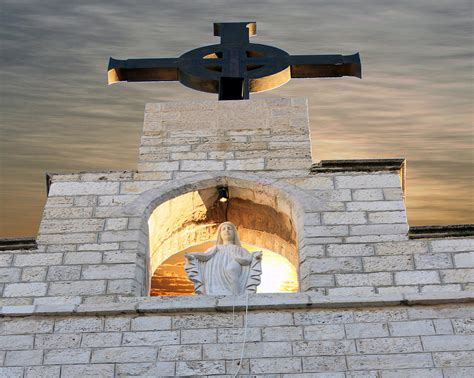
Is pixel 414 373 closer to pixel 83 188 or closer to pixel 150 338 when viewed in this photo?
pixel 150 338

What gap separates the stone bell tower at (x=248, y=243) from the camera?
20.9ft

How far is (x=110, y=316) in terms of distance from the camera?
22.0 ft

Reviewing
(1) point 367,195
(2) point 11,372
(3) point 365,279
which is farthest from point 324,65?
(2) point 11,372

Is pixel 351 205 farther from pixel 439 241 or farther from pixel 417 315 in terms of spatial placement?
pixel 417 315

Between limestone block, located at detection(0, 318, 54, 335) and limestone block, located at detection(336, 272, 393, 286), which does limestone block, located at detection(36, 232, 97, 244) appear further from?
limestone block, located at detection(336, 272, 393, 286)

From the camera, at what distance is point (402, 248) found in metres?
7.36

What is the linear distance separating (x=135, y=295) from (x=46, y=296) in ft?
2.49

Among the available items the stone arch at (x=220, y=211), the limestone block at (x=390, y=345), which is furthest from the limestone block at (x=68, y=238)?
the limestone block at (x=390, y=345)

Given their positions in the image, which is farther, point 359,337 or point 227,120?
point 227,120

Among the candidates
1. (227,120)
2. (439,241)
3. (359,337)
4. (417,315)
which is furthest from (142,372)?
(227,120)

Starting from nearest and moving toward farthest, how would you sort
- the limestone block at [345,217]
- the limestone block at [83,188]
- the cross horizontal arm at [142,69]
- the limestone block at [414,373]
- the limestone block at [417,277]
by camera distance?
the limestone block at [414,373] → the limestone block at [417,277] → the limestone block at [345,217] → the limestone block at [83,188] → the cross horizontal arm at [142,69]

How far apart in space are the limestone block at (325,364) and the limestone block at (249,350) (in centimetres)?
18

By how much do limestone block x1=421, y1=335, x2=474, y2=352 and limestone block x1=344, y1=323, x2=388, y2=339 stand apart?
318mm

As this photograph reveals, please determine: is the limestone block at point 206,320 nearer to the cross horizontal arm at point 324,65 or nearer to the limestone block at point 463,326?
the limestone block at point 463,326
